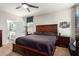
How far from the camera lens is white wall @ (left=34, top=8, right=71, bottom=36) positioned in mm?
1423

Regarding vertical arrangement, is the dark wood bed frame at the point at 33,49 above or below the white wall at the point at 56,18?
below

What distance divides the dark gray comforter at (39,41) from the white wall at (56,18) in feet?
0.68

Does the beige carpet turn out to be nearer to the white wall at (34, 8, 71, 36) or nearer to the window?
the white wall at (34, 8, 71, 36)

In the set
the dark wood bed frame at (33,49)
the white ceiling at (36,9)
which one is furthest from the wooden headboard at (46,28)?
the white ceiling at (36,9)

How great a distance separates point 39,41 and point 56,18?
0.45 m

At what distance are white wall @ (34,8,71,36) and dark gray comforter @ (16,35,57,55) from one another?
208 millimetres

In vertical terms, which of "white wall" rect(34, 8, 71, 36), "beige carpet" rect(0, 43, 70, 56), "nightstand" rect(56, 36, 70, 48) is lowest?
"beige carpet" rect(0, 43, 70, 56)

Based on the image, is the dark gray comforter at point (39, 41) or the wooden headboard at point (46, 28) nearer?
the dark gray comforter at point (39, 41)

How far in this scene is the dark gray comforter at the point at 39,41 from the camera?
1.38m

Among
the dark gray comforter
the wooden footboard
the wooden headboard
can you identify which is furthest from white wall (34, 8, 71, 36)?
the wooden footboard

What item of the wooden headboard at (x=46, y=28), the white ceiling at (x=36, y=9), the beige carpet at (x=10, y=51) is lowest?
the beige carpet at (x=10, y=51)

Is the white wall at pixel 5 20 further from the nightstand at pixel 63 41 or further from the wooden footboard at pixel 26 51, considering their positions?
the nightstand at pixel 63 41

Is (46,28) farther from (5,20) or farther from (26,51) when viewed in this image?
(5,20)

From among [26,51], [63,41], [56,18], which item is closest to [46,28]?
[56,18]
